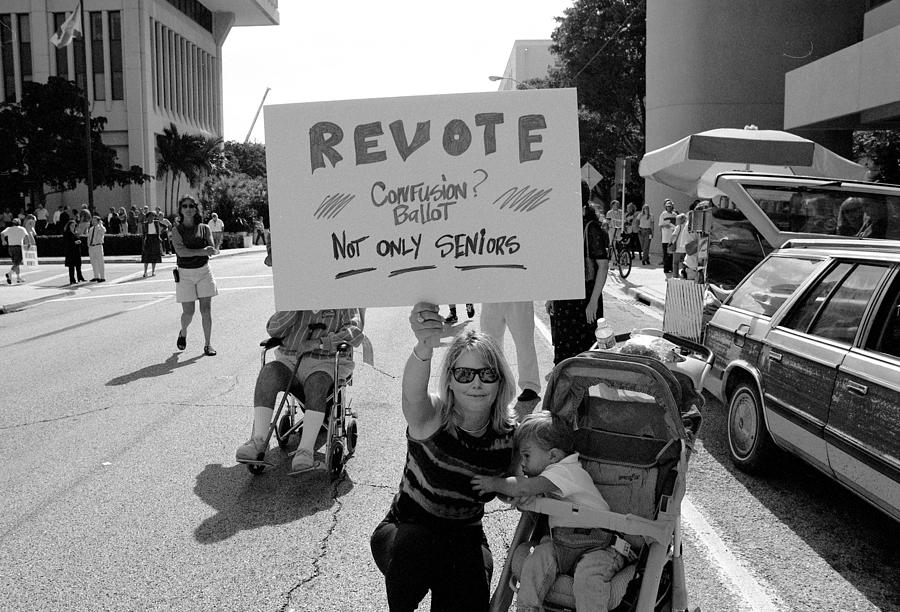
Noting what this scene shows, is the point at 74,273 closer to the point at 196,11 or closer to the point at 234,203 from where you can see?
the point at 234,203

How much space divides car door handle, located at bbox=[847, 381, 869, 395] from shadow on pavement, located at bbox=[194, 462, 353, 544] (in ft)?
9.64

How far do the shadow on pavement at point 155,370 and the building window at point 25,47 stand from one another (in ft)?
164

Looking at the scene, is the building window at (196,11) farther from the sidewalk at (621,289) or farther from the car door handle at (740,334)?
the car door handle at (740,334)

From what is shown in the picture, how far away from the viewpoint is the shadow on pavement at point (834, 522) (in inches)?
154

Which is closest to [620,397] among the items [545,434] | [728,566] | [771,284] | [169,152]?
[545,434]

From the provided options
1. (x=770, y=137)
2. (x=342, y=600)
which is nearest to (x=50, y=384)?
(x=342, y=600)

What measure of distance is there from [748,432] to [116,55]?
178ft

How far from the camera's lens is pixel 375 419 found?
686 centimetres

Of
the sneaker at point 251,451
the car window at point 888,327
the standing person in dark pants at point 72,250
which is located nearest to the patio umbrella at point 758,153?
the car window at point 888,327

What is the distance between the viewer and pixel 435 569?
3146 mm

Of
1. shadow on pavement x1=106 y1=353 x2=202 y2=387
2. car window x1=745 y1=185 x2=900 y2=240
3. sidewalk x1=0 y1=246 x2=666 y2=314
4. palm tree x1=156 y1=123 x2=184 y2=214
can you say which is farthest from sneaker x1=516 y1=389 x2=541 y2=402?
palm tree x1=156 y1=123 x2=184 y2=214

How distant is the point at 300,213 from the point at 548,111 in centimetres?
104

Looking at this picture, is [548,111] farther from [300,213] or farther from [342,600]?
[342,600]

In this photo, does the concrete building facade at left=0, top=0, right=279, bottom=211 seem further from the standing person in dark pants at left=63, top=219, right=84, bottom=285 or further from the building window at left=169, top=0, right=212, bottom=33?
the standing person in dark pants at left=63, top=219, right=84, bottom=285
